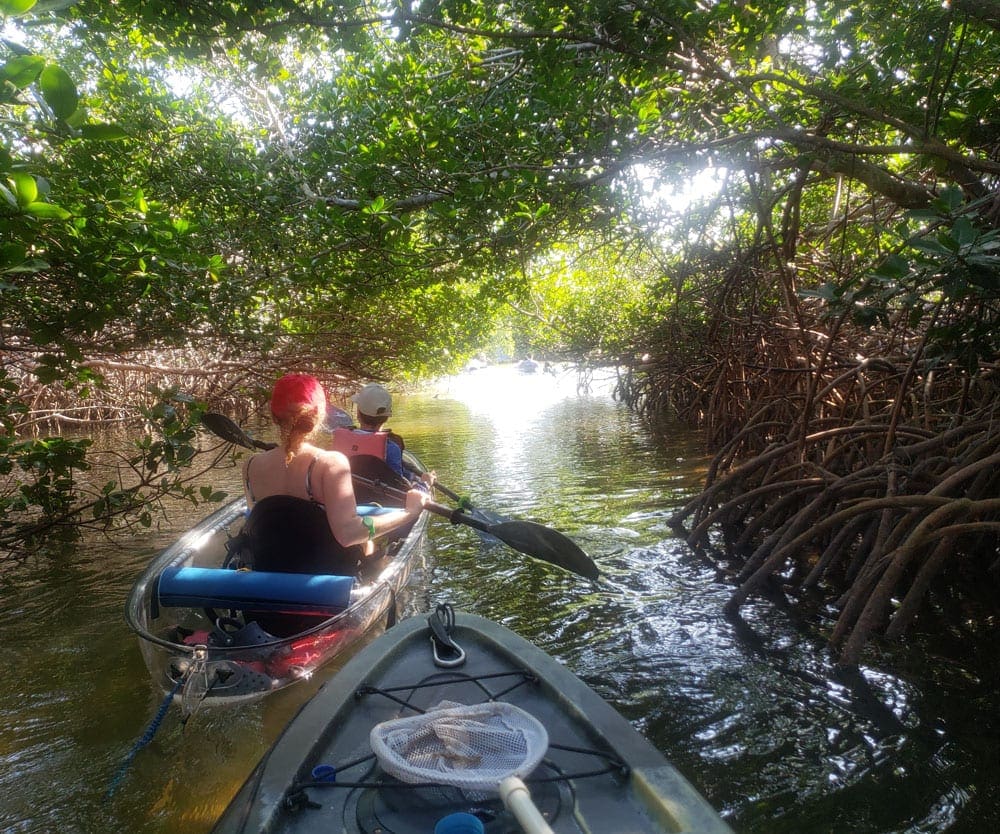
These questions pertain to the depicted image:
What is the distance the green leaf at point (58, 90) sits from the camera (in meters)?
1.62

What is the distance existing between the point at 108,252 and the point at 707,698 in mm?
4173

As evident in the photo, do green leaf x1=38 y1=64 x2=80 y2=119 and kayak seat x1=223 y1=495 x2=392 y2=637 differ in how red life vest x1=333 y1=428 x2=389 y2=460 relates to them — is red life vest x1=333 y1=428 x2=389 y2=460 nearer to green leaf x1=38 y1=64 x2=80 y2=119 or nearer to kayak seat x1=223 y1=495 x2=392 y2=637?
kayak seat x1=223 y1=495 x2=392 y2=637

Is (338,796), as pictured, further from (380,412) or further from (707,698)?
(380,412)

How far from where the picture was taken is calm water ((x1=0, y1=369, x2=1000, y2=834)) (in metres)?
2.66

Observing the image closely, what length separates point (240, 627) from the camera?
318 cm

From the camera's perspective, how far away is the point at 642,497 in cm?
782

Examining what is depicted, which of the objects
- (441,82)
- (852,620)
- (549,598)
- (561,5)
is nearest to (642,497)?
(549,598)

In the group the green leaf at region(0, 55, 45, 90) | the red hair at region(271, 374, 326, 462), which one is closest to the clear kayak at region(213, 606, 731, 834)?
the red hair at region(271, 374, 326, 462)

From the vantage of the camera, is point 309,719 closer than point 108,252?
Yes

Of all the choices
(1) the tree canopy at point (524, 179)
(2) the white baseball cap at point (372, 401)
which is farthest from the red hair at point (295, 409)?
(2) the white baseball cap at point (372, 401)

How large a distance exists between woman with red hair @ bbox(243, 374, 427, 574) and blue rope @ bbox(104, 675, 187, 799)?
0.77m

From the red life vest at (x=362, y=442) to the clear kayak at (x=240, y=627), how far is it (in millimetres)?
2013

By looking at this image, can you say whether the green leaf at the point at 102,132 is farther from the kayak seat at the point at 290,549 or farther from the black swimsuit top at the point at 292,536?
the kayak seat at the point at 290,549

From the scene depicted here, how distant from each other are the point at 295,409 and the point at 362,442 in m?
2.36
